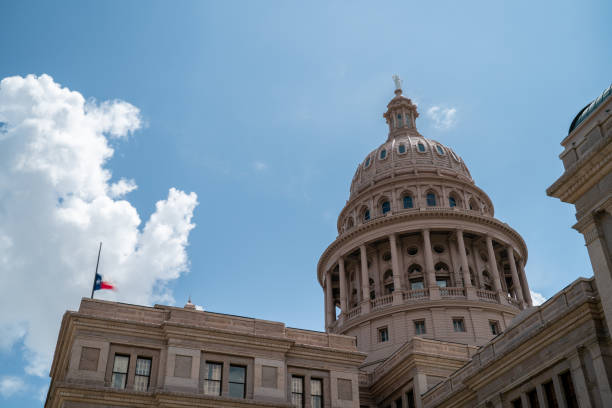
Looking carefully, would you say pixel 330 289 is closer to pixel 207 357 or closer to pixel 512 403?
pixel 207 357

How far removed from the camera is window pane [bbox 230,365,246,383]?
40.7m

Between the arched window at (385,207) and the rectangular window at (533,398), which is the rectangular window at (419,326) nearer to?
the arched window at (385,207)

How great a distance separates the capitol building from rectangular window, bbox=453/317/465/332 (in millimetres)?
128

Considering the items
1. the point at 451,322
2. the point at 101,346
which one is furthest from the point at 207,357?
the point at 451,322

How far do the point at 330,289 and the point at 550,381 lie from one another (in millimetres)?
47832

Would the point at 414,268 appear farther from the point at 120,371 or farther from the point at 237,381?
the point at 120,371

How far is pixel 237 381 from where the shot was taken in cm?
4062

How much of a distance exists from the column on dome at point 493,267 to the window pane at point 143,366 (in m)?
42.3

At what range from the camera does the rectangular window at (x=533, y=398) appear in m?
32.1


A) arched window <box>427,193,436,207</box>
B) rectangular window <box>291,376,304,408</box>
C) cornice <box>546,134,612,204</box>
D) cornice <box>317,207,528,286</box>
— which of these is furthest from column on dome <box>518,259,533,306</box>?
cornice <box>546,134,612,204</box>

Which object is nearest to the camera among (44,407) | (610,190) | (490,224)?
(610,190)

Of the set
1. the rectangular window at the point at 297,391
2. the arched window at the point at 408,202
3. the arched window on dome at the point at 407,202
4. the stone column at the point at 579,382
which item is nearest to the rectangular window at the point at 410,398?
the rectangular window at the point at 297,391

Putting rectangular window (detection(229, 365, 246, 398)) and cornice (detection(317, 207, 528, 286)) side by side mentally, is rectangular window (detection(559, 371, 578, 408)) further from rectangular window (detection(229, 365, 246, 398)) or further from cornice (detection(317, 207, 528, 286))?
cornice (detection(317, 207, 528, 286))

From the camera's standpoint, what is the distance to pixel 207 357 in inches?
1602
